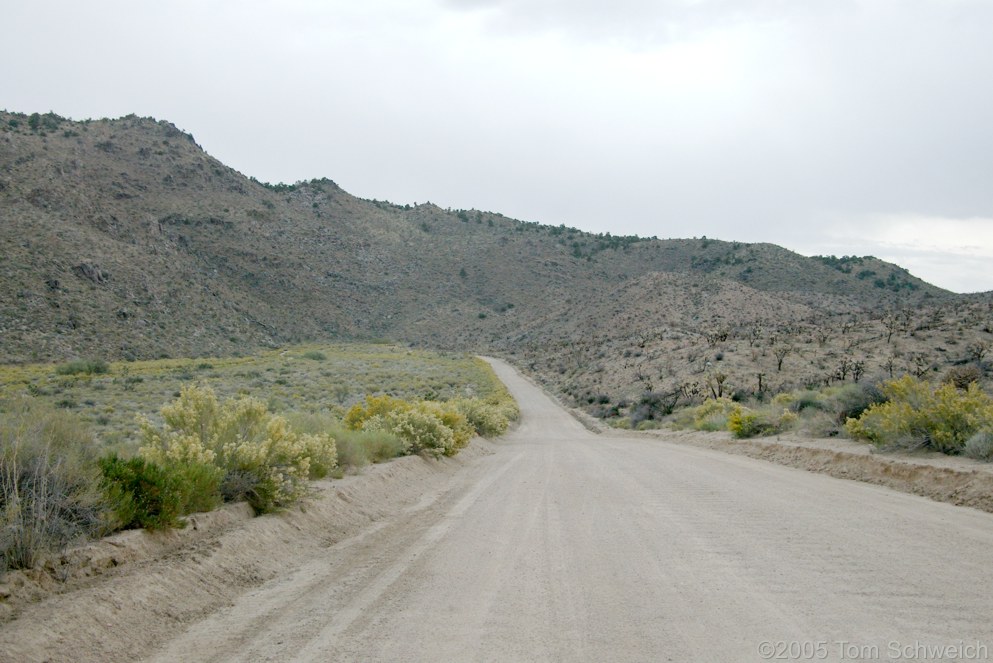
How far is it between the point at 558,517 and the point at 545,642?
5.80 meters

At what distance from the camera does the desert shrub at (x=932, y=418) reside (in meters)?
14.4

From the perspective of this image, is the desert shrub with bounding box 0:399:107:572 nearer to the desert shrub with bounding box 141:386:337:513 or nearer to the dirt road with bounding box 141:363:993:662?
the dirt road with bounding box 141:363:993:662

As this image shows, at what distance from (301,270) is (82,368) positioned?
64100 millimetres

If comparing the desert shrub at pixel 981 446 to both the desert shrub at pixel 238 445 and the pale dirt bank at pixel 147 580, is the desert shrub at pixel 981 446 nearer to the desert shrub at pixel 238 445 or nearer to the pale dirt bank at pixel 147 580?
the pale dirt bank at pixel 147 580

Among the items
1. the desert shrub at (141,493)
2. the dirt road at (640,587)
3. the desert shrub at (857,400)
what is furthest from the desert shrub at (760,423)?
the desert shrub at (141,493)

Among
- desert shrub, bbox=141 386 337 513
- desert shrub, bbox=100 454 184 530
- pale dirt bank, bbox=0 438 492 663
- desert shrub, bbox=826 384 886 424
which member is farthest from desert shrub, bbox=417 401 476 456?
desert shrub, bbox=100 454 184 530

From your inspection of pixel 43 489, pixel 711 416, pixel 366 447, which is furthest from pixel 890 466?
pixel 711 416

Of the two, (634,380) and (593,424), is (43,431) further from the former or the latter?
(634,380)

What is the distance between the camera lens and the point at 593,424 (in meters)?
43.4

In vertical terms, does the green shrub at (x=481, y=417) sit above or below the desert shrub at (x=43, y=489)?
below

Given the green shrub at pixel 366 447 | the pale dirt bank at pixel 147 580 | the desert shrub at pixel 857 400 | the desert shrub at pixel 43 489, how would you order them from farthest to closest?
the desert shrub at pixel 857 400
the green shrub at pixel 366 447
the desert shrub at pixel 43 489
the pale dirt bank at pixel 147 580

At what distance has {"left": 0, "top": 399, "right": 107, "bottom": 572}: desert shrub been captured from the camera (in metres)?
6.30

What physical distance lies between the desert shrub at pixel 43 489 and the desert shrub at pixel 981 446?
1418 cm

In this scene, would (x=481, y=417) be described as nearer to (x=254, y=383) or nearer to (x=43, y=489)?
(x=254, y=383)
